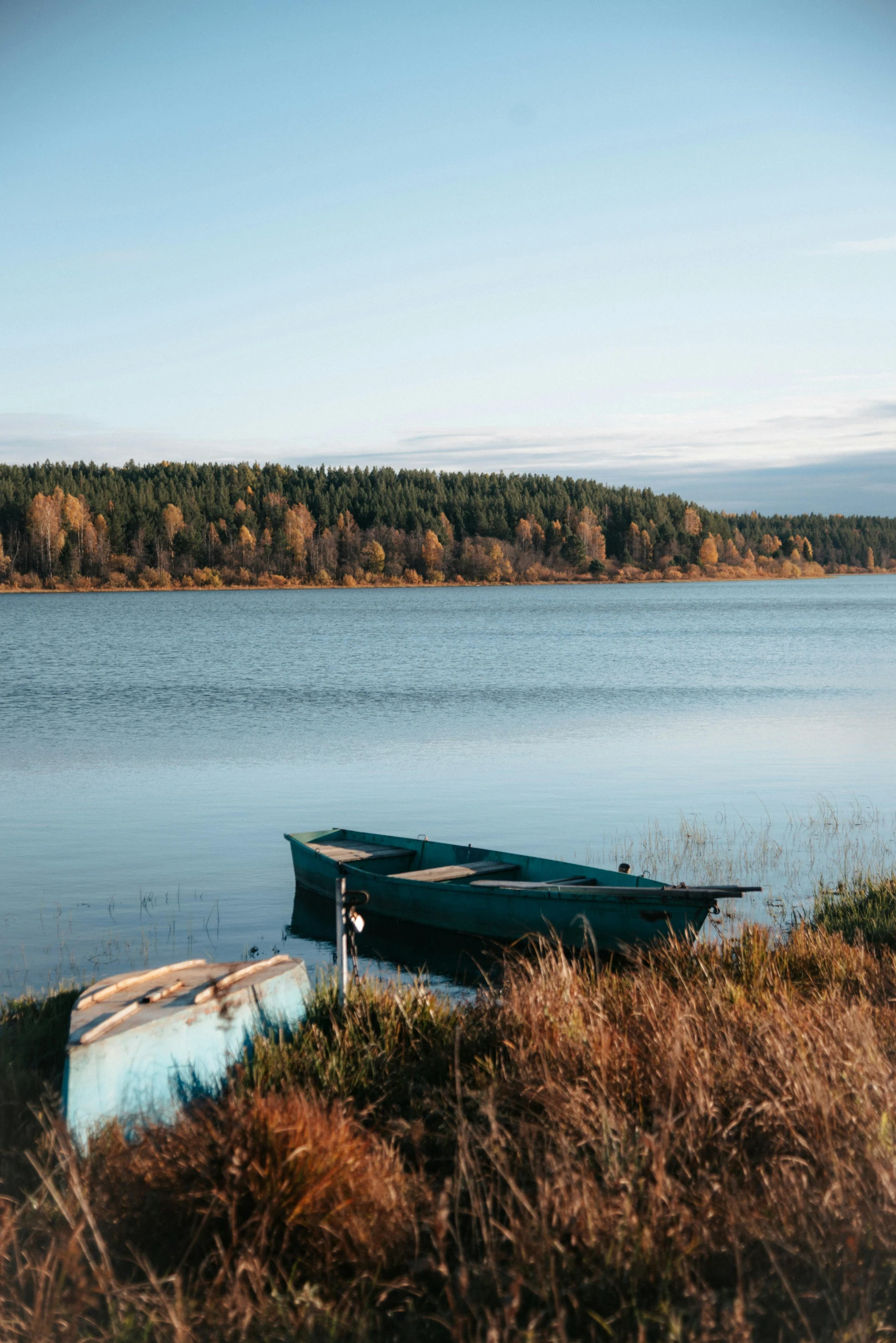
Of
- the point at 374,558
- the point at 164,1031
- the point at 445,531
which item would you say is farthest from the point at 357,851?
the point at 445,531

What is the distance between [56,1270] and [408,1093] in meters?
2.46

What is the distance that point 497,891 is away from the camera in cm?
1236

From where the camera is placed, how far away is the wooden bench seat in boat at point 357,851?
15.1m

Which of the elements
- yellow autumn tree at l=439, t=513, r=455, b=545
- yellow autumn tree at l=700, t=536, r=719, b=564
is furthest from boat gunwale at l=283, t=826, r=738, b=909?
yellow autumn tree at l=700, t=536, r=719, b=564

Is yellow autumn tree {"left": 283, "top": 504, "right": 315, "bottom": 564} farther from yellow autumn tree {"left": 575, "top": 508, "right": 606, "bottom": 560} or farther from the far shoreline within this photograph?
yellow autumn tree {"left": 575, "top": 508, "right": 606, "bottom": 560}

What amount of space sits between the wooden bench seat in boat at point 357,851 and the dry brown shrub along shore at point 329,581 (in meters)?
123

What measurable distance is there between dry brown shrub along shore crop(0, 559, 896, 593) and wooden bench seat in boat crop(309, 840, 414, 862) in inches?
4829

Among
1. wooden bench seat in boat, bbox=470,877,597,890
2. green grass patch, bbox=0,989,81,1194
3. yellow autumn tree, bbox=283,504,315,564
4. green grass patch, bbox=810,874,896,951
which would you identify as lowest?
green grass patch, bbox=810,874,896,951

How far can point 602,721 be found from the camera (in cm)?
3234

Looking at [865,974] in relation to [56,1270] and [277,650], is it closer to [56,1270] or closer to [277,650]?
[56,1270]

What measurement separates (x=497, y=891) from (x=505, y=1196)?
23.8ft

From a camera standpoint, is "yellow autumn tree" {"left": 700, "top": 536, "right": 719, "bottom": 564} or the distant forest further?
"yellow autumn tree" {"left": 700, "top": 536, "right": 719, "bottom": 564}

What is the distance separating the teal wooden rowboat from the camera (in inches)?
434

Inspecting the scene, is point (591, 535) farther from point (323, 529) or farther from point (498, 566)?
point (323, 529)
